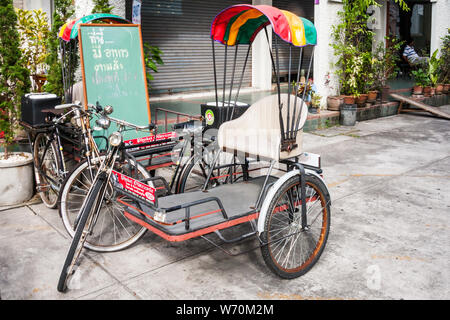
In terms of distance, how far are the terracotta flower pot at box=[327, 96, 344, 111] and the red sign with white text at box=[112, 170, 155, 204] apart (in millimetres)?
Result: 7331

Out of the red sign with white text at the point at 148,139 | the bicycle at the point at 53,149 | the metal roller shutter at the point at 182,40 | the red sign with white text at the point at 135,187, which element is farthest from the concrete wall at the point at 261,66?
the red sign with white text at the point at 135,187

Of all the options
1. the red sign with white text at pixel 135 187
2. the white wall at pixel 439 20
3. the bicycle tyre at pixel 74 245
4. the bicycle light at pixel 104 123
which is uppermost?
the white wall at pixel 439 20

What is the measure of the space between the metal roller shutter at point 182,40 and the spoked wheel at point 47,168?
18.4 ft

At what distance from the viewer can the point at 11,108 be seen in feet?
17.4

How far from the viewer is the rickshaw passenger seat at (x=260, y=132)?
153 inches

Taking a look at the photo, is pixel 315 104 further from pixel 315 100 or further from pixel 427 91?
pixel 427 91


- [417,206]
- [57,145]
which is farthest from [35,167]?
[417,206]

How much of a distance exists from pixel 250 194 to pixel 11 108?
3112 mm

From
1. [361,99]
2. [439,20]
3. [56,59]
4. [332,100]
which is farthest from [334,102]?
[56,59]

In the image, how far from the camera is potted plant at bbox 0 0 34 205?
4.98 m

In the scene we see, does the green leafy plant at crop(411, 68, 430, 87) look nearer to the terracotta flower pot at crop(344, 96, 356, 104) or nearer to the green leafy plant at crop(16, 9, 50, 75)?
the terracotta flower pot at crop(344, 96, 356, 104)

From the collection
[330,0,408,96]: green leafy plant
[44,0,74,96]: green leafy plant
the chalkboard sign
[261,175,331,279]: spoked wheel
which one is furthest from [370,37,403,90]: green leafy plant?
[261,175,331,279]: spoked wheel

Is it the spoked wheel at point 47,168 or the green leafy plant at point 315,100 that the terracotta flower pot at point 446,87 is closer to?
the green leafy plant at point 315,100
